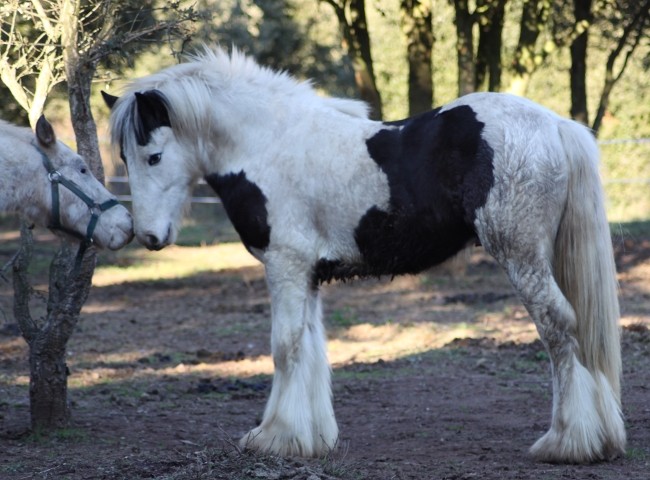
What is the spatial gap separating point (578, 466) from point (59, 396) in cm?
310

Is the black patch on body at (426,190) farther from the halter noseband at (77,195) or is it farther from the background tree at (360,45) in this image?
the background tree at (360,45)

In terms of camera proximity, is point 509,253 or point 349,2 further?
point 349,2

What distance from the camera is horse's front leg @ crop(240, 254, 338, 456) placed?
5.05m

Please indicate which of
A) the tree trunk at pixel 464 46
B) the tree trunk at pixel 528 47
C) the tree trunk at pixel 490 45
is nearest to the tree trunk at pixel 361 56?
the tree trunk at pixel 464 46

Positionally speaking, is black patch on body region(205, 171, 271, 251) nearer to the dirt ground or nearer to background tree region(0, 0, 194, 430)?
background tree region(0, 0, 194, 430)

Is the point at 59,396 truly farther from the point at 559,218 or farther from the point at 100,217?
the point at 559,218

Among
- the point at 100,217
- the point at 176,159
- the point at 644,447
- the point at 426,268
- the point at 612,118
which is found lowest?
the point at 644,447

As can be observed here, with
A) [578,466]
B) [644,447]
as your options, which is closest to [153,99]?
[578,466]

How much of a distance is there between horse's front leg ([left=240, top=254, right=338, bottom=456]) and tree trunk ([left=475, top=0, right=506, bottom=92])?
8.38 m

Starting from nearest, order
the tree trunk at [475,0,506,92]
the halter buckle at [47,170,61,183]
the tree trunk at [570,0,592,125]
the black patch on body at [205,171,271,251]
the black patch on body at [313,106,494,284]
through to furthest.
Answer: the black patch on body at [313,106,494,284] < the halter buckle at [47,170,61,183] < the black patch on body at [205,171,271,251] < the tree trunk at [475,0,506,92] < the tree trunk at [570,0,592,125]

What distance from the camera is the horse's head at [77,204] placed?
4980mm

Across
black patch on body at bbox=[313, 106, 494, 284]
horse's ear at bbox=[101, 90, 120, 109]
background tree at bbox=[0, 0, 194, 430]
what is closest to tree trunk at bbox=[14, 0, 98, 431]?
background tree at bbox=[0, 0, 194, 430]

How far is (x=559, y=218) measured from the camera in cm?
488

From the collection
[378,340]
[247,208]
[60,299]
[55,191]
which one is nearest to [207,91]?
[247,208]
